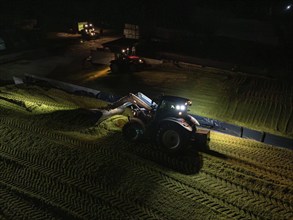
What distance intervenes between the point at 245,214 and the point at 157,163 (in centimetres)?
244

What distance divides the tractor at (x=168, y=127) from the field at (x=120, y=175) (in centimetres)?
33

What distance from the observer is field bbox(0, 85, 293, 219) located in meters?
6.39

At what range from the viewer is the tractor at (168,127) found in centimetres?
776

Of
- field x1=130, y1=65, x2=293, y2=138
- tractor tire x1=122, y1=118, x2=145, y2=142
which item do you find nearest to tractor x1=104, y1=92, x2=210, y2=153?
tractor tire x1=122, y1=118, x2=145, y2=142

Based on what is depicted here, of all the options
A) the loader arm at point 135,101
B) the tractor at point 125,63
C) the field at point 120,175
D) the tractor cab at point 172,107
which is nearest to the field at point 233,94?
the tractor at point 125,63

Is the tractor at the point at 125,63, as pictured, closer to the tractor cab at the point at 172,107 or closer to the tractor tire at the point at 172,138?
the tractor cab at the point at 172,107

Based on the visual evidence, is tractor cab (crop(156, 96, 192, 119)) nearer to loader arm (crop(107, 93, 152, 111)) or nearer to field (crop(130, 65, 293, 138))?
loader arm (crop(107, 93, 152, 111))

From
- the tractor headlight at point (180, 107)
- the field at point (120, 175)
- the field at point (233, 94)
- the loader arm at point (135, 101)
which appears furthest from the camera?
the field at point (233, 94)

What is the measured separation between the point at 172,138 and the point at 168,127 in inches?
13.6

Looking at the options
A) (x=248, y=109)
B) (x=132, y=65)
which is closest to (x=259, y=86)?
(x=248, y=109)

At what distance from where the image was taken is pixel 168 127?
7.82m

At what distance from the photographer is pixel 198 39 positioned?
67.8 feet

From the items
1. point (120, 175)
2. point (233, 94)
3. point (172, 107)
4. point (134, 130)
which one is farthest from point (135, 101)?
point (233, 94)

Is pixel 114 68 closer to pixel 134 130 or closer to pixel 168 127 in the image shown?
pixel 134 130
